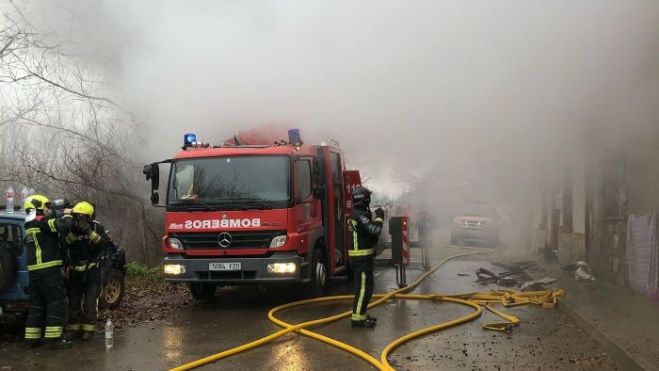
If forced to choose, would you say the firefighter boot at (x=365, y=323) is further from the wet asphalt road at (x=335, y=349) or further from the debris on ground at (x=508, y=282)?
the debris on ground at (x=508, y=282)

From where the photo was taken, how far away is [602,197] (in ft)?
31.2

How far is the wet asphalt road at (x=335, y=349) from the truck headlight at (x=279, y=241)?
0.88 meters

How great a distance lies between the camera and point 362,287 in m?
6.39

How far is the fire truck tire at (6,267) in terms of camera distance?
5.87 metres

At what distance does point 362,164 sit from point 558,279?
15.2ft

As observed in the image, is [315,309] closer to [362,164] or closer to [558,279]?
[558,279]

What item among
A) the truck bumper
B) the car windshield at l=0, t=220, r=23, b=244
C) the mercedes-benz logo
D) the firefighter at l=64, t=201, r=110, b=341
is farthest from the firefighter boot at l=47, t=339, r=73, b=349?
the mercedes-benz logo

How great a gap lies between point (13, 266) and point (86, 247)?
2.43 feet

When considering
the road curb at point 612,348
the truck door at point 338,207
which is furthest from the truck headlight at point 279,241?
the road curb at point 612,348

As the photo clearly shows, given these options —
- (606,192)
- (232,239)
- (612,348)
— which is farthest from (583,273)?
(232,239)

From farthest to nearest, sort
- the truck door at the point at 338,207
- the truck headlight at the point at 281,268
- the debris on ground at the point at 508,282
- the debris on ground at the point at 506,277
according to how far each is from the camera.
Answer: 1. the debris on ground at the point at 506,277
2. the debris on ground at the point at 508,282
3. the truck door at the point at 338,207
4. the truck headlight at the point at 281,268

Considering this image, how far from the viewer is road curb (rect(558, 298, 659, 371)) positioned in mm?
4562

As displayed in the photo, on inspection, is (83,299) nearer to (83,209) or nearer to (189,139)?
(83,209)

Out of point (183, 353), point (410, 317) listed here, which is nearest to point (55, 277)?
point (183, 353)
